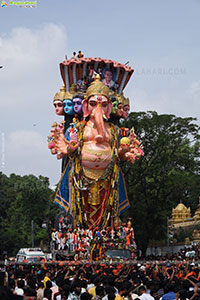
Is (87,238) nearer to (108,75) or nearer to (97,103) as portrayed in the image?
(97,103)

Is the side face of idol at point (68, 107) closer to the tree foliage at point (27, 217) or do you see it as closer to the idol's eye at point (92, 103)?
the idol's eye at point (92, 103)

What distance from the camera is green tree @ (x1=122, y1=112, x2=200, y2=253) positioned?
37.7m

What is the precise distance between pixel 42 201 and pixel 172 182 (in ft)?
55.3

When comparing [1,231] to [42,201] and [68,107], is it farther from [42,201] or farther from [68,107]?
[68,107]

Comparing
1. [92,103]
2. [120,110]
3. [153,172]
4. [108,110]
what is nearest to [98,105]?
[92,103]

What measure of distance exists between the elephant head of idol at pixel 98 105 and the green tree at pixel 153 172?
33.8ft

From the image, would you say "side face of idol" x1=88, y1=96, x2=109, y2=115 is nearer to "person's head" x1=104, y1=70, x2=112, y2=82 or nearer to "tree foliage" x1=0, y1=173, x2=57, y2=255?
"person's head" x1=104, y1=70, x2=112, y2=82

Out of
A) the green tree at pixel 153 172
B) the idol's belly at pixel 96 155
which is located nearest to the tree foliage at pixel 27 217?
the green tree at pixel 153 172

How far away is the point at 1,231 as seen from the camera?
2015 inches

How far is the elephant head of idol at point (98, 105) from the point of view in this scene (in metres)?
27.2

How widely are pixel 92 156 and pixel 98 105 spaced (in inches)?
94.4

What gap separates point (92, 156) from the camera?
90.7ft

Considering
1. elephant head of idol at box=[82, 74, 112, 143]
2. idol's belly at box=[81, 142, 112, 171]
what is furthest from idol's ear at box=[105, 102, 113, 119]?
idol's belly at box=[81, 142, 112, 171]

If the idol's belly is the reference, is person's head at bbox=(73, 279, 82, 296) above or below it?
below
